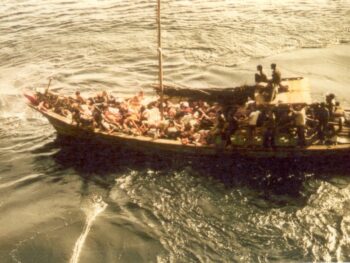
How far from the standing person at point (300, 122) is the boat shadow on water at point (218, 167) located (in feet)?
3.14

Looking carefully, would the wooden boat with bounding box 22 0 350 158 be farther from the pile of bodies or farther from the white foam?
the white foam

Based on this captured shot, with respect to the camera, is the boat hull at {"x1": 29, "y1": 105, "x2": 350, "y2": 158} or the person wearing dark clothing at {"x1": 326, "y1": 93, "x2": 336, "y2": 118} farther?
the boat hull at {"x1": 29, "y1": 105, "x2": 350, "y2": 158}

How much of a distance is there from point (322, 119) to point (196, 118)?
5751mm

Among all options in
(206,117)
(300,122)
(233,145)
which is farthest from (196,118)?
(300,122)

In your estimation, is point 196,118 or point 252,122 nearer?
point 252,122

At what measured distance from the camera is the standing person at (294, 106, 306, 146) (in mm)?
14742

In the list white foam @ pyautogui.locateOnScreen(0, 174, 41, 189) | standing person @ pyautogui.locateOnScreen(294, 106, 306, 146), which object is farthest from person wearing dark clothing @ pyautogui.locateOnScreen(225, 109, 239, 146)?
white foam @ pyautogui.locateOnScreen(0, 174, 41, 189)

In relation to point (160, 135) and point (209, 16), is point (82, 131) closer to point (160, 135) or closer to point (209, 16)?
point (160, 135)

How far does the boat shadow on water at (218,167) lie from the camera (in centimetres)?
1603

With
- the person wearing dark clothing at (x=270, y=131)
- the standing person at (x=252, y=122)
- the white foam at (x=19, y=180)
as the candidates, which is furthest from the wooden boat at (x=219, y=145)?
the white foam at (x=19, y=180)

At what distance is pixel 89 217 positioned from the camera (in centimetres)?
1588

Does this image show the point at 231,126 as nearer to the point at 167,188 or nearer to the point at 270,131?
the point at 270,131

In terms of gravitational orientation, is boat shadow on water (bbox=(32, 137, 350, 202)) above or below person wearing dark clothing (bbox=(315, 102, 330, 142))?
below

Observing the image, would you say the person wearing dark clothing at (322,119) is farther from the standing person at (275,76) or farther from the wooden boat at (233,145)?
the standing person at (275,76)
